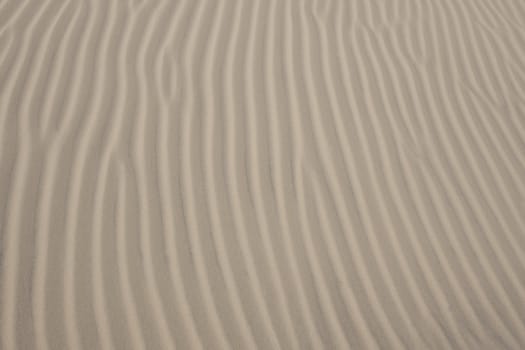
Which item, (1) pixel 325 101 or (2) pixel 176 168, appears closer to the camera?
(2) pixel 176 168

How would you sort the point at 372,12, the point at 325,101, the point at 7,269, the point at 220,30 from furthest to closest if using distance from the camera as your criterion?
the point at 372,12 < the point at 220,30 < the point at 325,101 < the point at 7,269

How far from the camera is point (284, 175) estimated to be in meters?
2.72

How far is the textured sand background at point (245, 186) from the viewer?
86.2 inches

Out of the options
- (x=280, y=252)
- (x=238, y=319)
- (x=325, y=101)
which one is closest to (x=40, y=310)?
(x=238, y=319)

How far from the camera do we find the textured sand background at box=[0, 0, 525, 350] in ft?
7.18

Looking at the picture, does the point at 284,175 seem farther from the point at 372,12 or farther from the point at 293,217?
the point at 372,12

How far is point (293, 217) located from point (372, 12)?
2.29m

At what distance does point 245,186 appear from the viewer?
8.63 feet

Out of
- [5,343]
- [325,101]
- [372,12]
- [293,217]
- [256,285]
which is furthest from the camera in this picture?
[372,12]

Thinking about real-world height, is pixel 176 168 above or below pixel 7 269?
above

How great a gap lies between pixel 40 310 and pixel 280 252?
3.55 ft

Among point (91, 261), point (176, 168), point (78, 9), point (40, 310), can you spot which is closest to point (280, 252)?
point (176, 168)

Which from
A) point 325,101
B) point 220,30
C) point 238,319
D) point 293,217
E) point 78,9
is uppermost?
point 78,9

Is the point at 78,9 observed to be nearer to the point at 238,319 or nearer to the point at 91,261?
the point at 91,261
